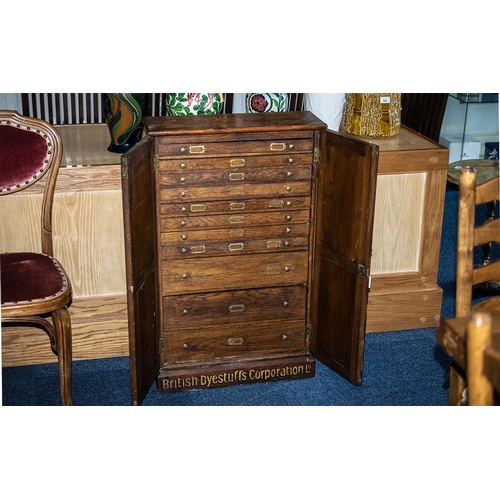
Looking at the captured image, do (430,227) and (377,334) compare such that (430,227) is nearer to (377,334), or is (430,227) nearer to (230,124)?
(377,334)

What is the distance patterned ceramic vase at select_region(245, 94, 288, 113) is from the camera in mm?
3799

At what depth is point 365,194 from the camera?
3.29 metres

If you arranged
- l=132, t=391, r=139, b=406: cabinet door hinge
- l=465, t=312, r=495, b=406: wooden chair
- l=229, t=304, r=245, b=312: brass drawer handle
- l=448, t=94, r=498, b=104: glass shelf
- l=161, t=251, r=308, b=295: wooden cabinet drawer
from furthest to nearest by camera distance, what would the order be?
l=448, t=94, r=498, b=104: glass shelf → l=229, t=304, r=245, b=312: brass drawer handle → l=161, t=251, r=308, b=295: wooden cabinet drawer → l=132, t=391, r=139, b=406: cabinet door hinge → l=465, t=312, r=495, b=406: wooden chair

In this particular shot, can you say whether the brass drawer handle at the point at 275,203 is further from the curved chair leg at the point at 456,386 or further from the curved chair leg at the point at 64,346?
the curved chair leg at the point at 456,386

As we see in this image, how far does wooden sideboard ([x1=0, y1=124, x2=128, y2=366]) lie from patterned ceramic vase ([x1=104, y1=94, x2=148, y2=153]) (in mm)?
79

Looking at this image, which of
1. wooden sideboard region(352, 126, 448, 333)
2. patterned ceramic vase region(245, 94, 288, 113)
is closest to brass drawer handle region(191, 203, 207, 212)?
patterned ceramic vase region(245, 94, 288, 113)

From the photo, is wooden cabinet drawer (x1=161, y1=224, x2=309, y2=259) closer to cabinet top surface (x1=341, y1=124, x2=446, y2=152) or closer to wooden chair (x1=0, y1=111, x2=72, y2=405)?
wooden chair (x1=0, y1=111, x2=72, y2=405)

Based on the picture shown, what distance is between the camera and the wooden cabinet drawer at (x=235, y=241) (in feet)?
11.3

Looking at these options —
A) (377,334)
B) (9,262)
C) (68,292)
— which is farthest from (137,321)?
(377,334)

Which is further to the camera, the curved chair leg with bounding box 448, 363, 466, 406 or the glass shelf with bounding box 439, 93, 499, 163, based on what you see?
the glass shelf with bounding box 439, 93, 499, 163

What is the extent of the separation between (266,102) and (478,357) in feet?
8.35

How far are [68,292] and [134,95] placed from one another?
0.95 m

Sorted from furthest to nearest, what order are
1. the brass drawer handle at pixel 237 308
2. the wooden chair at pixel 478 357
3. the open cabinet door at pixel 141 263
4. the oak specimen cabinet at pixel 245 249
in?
the brass drawer handle at pixel 237 308, the oak specimen cabinet at pixel 245 249, the open cabinet door at pixel 141 263, the wooden chair at pixel 478 357

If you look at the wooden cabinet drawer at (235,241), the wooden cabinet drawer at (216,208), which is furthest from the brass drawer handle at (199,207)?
the wooden cabinet drawer at (235,241)
